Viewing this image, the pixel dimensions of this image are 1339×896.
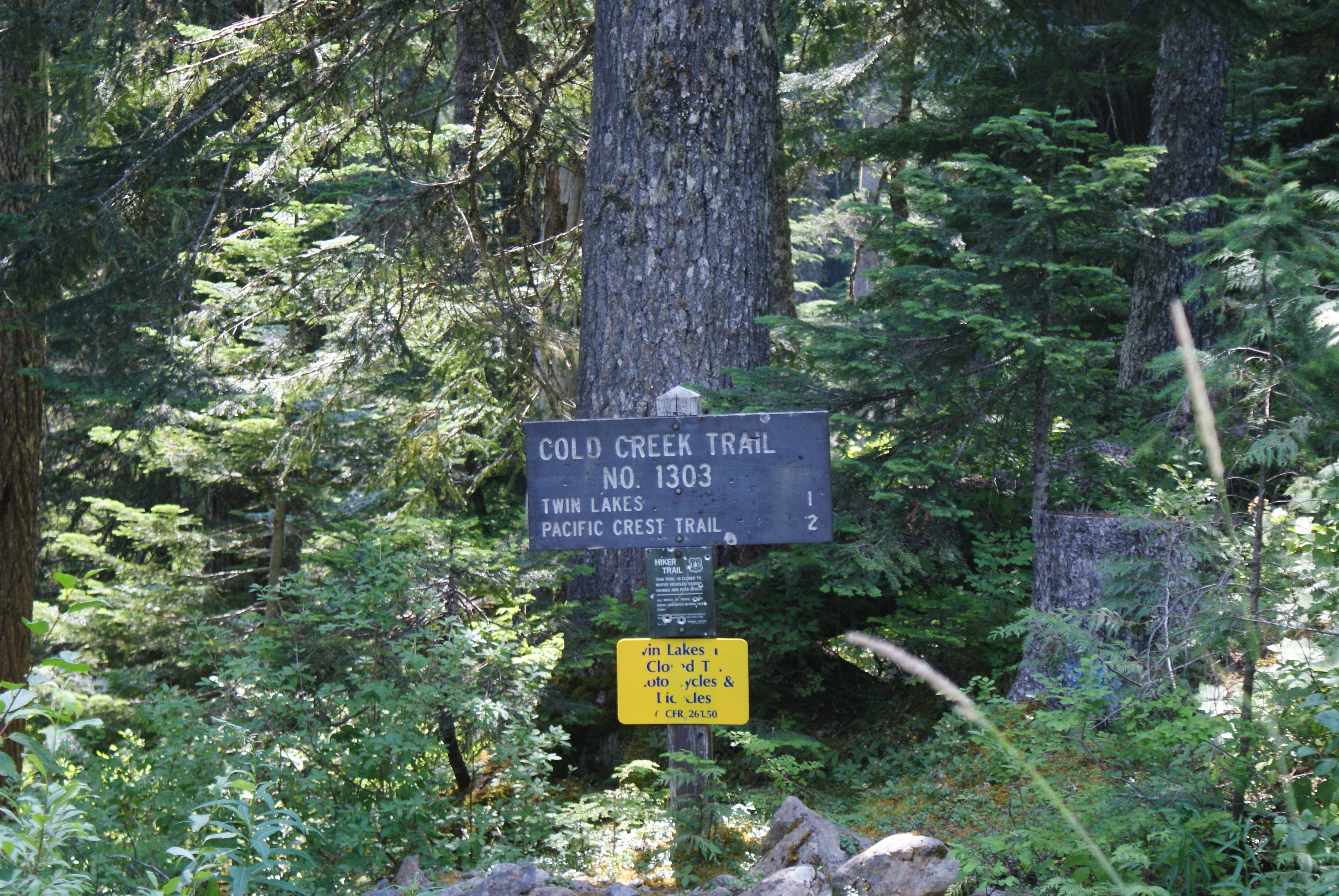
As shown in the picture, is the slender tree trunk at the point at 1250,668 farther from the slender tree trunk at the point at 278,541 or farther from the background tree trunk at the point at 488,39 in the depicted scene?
the slender tree trunk at the point at 278,541

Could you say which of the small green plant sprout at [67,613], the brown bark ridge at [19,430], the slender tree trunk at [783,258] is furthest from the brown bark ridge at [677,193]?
the brown bark ridge at [19,430]

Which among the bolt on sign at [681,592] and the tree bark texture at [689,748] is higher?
the bolt on sign at [681,592]

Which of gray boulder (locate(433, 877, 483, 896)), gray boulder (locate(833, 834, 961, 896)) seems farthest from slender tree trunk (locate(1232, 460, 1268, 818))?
gray boulder (locate(433, 877, 483, 896))

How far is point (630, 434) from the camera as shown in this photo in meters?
3.78

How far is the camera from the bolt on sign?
3.91m

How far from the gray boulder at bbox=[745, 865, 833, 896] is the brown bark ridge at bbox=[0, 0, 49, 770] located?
7685 millimetres

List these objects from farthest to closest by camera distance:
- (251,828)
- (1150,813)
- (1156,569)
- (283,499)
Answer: (283,499) → (1156,569) → (1150,813) → (251,828)

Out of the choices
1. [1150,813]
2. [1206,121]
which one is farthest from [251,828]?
[1206,121]

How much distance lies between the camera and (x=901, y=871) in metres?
3.23

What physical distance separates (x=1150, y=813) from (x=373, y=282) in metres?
6.23

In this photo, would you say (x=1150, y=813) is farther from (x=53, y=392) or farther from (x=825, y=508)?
(x=53, y=392)

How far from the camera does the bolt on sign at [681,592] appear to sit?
3.91m

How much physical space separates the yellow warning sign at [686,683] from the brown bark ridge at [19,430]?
674 cm

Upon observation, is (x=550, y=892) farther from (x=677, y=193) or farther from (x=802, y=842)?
(x=677, y=193)
